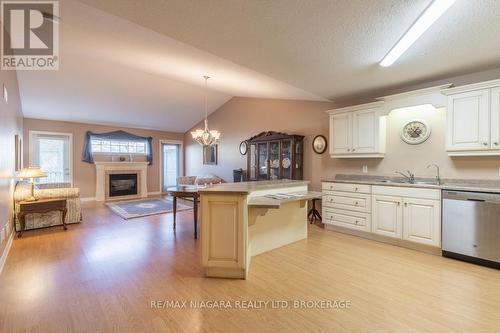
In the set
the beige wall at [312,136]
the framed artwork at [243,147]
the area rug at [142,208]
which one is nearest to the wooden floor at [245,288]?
the beige wall at [312,136]

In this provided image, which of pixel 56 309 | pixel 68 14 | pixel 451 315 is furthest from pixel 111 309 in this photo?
pixel 68 14

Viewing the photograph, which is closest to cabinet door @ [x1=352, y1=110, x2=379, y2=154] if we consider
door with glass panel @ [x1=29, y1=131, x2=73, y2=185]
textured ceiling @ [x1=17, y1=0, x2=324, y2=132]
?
textured ceiling @ [x1=17, y1=0, x2=324, y2=132]

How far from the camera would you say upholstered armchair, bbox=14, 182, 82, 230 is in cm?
411

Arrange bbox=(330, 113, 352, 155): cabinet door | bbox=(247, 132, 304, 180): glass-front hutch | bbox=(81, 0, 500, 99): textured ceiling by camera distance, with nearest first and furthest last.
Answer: bbox=(81, 0, 500, 99): textured ceiling
bbox=(330, 113, 352, 155): cabinet door
bbox=(247, 132, 304, 180): glass-front hutch

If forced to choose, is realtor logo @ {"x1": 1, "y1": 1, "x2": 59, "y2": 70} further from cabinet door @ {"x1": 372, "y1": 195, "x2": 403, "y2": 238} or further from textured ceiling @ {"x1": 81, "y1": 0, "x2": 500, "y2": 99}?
cabinet door @ {"x1": 372, "y1": 195, "x2": 403, "y2": 238}

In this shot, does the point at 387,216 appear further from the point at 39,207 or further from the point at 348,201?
the point at 39,207

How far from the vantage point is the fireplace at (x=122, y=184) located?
7.80 meters

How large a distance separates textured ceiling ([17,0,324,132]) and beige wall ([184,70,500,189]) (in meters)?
0.44

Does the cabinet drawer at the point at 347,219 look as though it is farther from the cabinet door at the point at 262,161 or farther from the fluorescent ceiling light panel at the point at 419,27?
the fluorescent ceiling light panel at the point at 419,27

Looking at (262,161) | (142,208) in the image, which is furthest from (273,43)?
(142,208)

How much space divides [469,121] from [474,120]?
0.05m

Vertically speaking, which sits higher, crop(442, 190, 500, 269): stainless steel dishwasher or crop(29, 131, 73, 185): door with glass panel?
crop(29, 131, 73, 185): door with glass panel

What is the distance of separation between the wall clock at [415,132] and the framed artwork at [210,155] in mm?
5479

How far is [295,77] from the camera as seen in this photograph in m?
3.53
